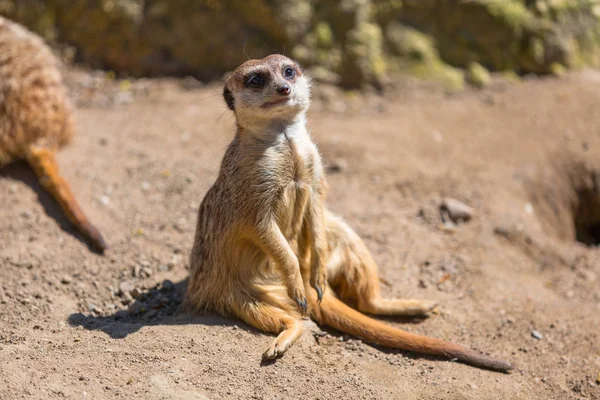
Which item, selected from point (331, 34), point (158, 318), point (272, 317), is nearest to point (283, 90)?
point (272, 317)

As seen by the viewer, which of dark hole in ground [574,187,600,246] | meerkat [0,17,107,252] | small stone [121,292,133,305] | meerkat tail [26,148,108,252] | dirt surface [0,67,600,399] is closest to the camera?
dirt surface [0,67,600,399]

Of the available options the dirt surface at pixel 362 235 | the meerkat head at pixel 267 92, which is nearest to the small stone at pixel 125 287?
the dirt surface at pixel 362 235

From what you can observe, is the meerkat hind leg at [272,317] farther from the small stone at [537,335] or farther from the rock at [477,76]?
the rock at [477,76]

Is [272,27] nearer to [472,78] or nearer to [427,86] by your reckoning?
[427,86]

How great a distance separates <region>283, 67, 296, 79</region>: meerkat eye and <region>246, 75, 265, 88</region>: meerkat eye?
0.13 meters

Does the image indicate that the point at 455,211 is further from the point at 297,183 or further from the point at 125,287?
the point at 125,287

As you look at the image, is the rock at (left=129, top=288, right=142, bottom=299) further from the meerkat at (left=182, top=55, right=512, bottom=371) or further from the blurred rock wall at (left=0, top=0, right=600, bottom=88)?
the blurred rock wall at (left=0, top=0, right=600, bottom=88)

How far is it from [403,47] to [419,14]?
368 millimetres

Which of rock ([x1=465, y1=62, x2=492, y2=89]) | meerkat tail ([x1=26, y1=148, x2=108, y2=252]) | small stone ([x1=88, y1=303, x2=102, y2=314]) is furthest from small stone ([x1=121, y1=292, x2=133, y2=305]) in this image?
rock ([x1=465, y1=62, x2=492, y2=89])

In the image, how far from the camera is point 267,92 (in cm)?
290

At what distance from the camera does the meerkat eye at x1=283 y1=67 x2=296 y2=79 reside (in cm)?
300

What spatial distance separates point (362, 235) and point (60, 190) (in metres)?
1.96

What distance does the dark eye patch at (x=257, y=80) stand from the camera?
291 centimetres

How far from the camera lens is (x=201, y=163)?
4.85 metres
